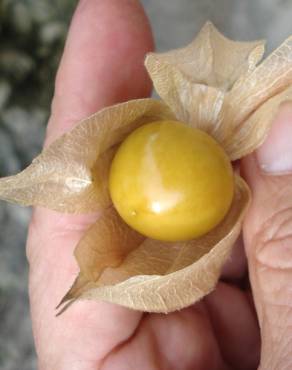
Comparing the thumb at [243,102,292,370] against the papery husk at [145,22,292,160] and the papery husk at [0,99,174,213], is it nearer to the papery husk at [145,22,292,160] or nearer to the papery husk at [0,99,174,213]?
the papery husk at [145,22,292,160]

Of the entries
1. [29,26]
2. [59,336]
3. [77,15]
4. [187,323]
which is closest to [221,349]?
[187,323]

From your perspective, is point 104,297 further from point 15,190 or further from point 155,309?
point 15,190

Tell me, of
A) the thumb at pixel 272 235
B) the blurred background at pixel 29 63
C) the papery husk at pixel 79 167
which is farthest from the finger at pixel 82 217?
the blurred background at pixel 29 63

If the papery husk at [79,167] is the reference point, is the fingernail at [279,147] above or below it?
below

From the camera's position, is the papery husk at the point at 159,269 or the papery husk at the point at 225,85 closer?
the papery husk at the point at 159,269

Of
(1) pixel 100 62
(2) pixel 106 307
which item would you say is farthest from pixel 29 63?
(2) pixel 106 307

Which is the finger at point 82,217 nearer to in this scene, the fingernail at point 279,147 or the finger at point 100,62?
the finger at point 100,62

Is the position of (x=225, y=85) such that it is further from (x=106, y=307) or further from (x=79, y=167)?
(x=106, y=307)
